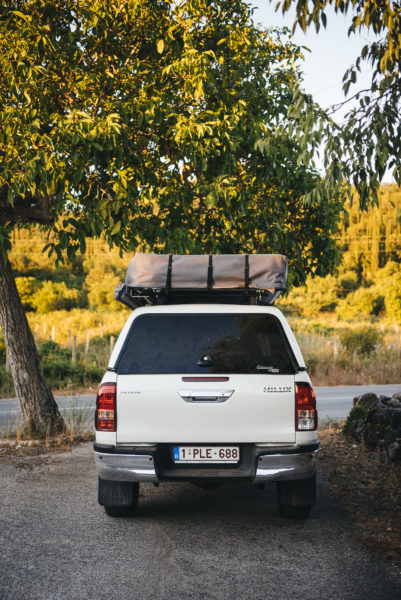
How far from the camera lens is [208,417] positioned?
5281 millimetres

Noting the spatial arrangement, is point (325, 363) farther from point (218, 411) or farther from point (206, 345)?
point (218, 411)

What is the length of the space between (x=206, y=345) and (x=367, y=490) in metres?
2.63

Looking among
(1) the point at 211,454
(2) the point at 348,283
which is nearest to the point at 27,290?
(2) the point at 348,283

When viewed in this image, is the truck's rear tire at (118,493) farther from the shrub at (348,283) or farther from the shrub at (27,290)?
the shrub at (348,283)

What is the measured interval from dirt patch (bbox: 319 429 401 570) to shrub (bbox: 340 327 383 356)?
1586 cm

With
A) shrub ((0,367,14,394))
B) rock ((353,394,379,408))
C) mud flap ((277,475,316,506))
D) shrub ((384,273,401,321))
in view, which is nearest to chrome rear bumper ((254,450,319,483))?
mud flap ((277,475,316,506))

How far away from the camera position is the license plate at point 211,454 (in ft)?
17.3

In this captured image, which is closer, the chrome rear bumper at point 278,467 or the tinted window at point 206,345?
the chrome rear bumper at point 278,467

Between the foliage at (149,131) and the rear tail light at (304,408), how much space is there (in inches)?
79.8

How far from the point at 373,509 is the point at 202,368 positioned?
7.17ft

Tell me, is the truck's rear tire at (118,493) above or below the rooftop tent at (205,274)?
below

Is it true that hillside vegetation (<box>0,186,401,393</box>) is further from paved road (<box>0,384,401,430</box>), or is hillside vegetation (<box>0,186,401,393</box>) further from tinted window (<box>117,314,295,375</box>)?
tinted window (<box>117,314,295,375</box>)

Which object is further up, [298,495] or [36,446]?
[298,495]

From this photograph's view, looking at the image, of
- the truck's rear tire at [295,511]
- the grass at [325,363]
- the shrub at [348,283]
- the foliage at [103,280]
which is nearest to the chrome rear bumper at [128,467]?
the truck's rear tire at [295,511]
